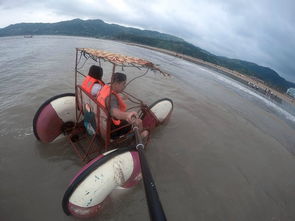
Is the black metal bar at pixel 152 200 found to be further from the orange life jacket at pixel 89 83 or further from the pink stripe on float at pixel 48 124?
the pink stripe on float at pixel 48 124

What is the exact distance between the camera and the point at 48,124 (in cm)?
485

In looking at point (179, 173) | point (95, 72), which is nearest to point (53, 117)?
point (95, 72)

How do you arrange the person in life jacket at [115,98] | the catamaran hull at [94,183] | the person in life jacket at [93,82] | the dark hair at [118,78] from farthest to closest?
the person in life jacket at [93,82] → the dark hair at [118,78] → the person in life jacket at [115,98] → the catamaran hull at [94,183]

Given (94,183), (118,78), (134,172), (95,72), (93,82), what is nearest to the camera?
(94,183)

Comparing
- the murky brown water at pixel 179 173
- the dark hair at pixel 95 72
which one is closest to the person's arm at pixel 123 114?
the dark hair at pixel 95 72

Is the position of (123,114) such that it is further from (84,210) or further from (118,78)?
(84,210)

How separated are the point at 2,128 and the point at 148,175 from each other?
5959 mm

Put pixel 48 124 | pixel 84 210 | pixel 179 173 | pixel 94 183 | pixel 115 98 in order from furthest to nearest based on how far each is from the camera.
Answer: pixel 179 173, pixel 48 124, pixel 115 98, pixel 84 210, pixel 94 183

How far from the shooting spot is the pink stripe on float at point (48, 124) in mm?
4752

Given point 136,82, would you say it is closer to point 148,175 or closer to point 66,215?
point 66,215

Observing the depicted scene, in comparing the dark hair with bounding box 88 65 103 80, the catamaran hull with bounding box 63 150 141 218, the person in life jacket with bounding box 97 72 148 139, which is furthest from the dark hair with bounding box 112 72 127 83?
the catamaran hull with bounding box 63 150 141 218

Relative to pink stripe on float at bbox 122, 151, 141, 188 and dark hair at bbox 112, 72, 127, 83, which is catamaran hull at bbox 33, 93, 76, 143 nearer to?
dark hair at bbox 112, 72, 127, 83

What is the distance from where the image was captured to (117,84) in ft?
12.7

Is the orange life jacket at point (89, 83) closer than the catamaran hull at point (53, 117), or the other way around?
the orange life jacket at point (89, 83)
